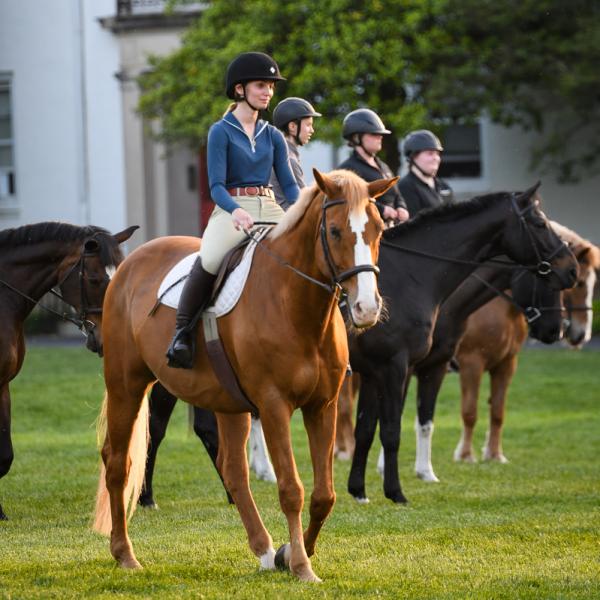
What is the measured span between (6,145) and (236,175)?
2323cm

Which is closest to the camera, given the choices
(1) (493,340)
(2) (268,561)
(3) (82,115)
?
(2) (268,561)

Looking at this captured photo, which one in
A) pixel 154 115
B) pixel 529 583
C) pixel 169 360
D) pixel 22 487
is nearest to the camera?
pixel 529 583

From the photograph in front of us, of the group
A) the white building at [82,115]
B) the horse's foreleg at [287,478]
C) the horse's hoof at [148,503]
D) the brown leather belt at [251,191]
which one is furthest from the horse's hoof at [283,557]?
the white building at [82,115]

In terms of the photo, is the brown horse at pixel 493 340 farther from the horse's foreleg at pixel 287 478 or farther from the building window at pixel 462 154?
the building window at pixel 462 154

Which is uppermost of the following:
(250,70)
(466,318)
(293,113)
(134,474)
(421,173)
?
(250,70)

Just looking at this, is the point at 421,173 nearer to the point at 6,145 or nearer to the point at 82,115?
the point at 82,115

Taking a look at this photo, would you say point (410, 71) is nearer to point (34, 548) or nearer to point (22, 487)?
point (22, 487)

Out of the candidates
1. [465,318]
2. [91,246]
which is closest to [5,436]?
[91,246]

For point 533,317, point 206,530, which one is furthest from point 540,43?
point 206,530

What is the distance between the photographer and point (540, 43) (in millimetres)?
22609

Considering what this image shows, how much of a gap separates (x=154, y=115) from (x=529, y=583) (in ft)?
65.7

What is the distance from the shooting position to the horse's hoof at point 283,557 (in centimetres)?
677

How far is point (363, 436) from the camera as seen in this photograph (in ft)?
33.2

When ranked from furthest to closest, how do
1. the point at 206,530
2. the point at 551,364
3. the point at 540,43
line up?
the point at 540,43
the point at 551,364
the point at 206,530
